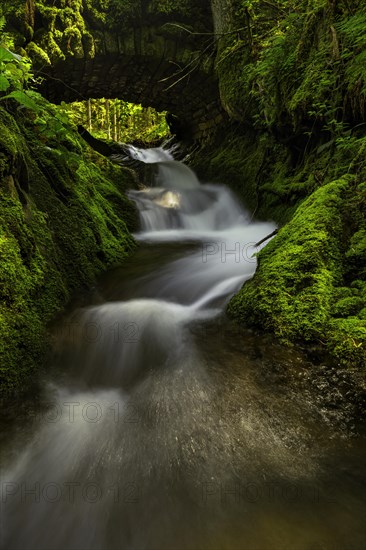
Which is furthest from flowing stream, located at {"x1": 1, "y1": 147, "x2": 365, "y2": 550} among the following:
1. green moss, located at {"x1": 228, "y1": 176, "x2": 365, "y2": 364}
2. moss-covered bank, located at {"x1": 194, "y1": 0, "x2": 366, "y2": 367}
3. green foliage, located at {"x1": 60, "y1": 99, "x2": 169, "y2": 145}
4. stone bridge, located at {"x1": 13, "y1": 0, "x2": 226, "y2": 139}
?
green foliage, located at {"x1": 60, "y1": 99, "x2": 169, "y2": 145}

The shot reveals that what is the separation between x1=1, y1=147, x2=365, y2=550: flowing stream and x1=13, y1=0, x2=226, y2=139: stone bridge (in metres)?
7.03

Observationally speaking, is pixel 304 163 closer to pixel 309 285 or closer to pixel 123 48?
pixel 309 285

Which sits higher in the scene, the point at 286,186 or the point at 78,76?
the point at 78,76

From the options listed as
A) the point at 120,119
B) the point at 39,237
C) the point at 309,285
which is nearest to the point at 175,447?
the point at 309,285

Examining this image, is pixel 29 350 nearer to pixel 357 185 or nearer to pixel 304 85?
pixel 357 185

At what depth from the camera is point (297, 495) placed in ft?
4.77

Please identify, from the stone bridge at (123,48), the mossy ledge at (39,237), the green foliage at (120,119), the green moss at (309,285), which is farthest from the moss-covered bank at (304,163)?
the green foliage at (120,119)

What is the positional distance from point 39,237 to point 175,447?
2.49m

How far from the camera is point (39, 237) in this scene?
132 inches

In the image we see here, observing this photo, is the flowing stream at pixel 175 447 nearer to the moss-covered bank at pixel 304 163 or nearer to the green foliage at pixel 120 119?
the moss-covered bank at pixel 304 163

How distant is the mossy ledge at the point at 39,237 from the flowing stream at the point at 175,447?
0.88ft

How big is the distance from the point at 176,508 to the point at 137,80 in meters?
11.1

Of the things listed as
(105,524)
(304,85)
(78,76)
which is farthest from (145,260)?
(78,76)

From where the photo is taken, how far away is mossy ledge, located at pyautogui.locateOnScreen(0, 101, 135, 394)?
8.11 ft
